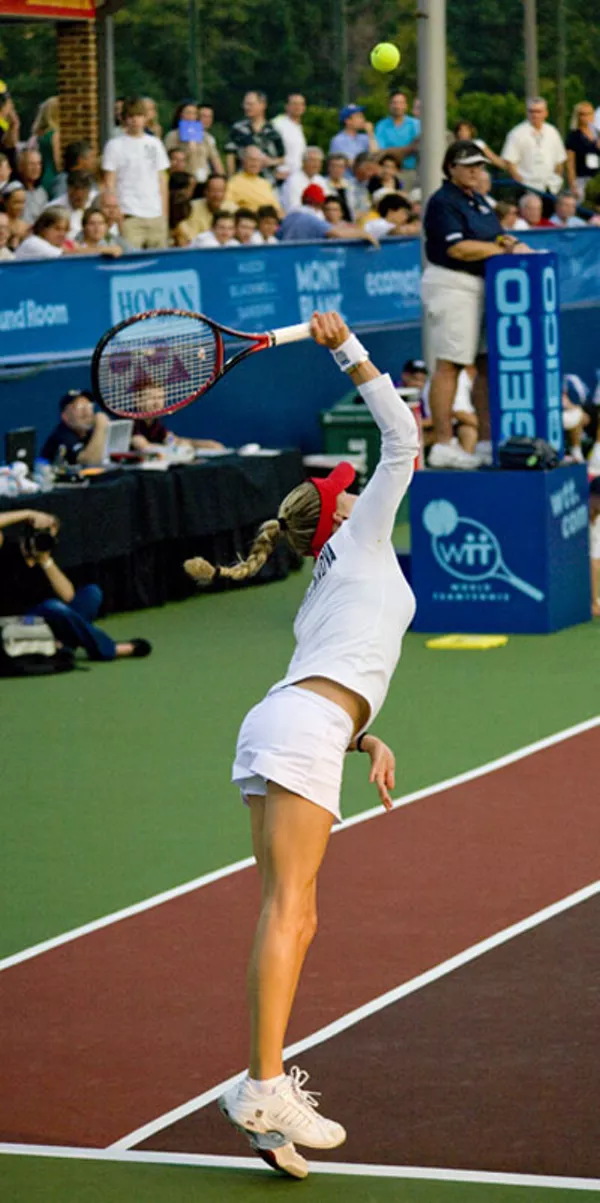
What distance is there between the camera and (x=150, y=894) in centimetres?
870

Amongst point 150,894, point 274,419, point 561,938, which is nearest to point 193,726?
point 150,894

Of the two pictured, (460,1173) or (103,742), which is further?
(103,742)

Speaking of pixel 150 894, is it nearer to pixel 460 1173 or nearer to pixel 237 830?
pixel 237 830

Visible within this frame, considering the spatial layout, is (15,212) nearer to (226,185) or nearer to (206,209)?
(206,209)

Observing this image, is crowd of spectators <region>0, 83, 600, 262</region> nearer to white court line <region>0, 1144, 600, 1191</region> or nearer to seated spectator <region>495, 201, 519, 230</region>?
seated spectator <region>495, 201, 519, 230</region>

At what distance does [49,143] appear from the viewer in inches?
868

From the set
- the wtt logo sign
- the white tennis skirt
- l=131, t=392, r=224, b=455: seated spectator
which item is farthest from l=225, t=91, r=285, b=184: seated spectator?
the white tennis skirt

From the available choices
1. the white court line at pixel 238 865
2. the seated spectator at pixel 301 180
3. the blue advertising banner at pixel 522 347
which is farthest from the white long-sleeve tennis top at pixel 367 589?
the seated spectator at pixel 301 180

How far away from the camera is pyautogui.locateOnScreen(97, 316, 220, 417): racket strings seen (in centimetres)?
690

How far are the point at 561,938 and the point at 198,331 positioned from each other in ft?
7.86

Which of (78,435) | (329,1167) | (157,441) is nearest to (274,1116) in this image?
(329,1167)

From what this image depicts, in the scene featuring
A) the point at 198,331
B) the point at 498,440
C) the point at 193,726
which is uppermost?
the point at 198,331

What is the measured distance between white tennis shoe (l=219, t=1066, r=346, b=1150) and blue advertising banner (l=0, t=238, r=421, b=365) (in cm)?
1059

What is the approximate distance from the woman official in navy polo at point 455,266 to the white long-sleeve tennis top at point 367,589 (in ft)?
29.8
